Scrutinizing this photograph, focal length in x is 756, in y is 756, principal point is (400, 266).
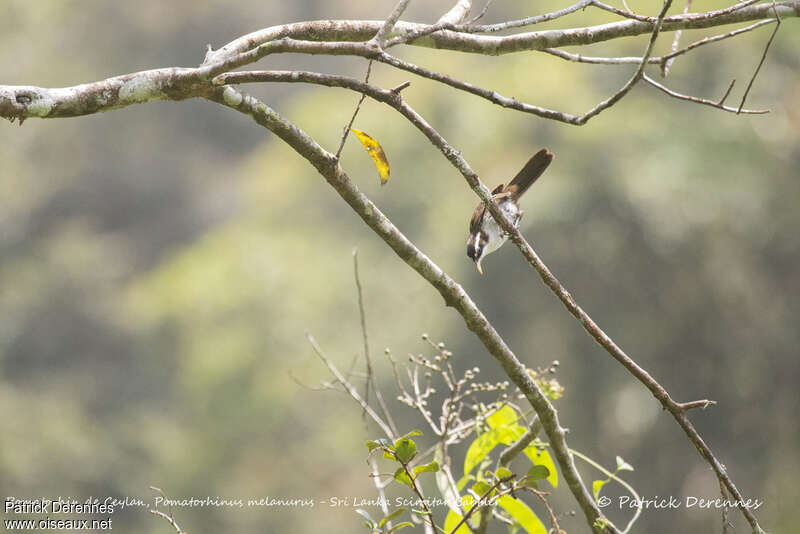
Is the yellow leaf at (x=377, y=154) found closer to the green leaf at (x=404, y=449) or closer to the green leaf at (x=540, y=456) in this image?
the green leaf at (x=404, y=449)

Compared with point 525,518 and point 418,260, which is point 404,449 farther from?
point 525,518

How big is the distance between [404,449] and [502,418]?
0.77 metres

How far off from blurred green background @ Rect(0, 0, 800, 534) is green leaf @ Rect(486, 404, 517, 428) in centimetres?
455

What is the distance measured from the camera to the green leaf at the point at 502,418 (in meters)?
2.36

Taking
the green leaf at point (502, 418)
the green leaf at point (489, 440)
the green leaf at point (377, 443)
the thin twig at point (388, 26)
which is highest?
the thin twig at point (388, 26)

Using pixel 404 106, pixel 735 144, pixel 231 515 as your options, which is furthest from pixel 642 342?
pixel 404 106

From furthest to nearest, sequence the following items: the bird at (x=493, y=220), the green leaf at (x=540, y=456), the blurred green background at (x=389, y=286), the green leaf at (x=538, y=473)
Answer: the blurred green background at (x=389, y=286), the bird at (x=493, y=220), the green leaf at (x=540, y=456), the green leaf at (x=538, y=473)

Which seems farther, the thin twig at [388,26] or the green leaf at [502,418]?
the green leaf at [502,418]

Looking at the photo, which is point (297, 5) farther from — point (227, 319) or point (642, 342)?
point (642, 342)

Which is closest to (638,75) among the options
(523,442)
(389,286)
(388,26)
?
(388,26)

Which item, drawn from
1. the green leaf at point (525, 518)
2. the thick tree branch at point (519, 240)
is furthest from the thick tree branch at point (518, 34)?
the green leaf at point (525, 518)

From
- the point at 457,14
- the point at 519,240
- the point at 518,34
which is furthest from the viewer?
the point at 457,14

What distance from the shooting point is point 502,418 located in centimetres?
238

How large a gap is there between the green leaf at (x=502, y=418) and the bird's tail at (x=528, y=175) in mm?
1349
